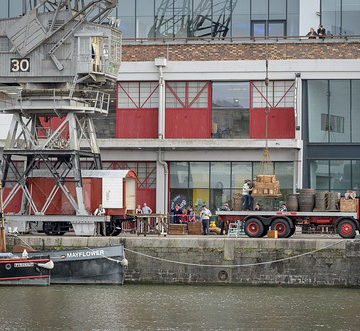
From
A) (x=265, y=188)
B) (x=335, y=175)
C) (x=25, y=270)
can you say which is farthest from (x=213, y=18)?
(x=25, y=270)

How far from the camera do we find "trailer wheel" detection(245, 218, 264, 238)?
45594mm

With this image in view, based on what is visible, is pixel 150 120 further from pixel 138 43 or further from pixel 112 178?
pixel 112 178

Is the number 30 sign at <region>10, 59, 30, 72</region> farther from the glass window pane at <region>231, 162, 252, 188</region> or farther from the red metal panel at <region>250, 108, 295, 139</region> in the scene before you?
the red metal panel at <region>250, 108, 295, 139</region>

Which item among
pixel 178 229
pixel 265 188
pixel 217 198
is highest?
pixel 265 188

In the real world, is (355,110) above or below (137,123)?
above

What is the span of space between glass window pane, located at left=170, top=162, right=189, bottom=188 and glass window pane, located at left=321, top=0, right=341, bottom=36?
1143 cm

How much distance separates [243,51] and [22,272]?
21691 mm

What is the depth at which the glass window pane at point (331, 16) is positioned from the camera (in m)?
59.1

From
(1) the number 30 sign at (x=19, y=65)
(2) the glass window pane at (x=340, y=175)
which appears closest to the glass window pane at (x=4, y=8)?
(1) the number 30 sign at (x=19, y=65)

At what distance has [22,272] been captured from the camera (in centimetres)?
4247

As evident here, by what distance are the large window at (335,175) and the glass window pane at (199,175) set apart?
5948 mm

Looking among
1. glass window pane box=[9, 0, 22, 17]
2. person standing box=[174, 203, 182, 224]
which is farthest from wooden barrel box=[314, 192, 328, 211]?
glass window pane box=[9, 0, 22, 17]

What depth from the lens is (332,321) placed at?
115 ft

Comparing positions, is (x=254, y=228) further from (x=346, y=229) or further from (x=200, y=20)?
(x=200, y=20)
